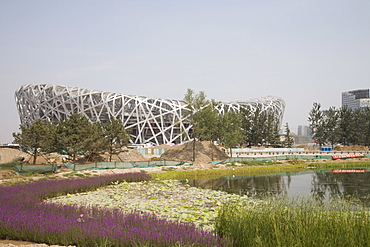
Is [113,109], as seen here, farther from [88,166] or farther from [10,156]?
[88,166]

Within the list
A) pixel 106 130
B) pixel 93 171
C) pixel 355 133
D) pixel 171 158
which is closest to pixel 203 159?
pixel 171 158

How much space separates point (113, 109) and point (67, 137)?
130ft

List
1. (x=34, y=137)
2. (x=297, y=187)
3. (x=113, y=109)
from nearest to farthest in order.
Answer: (x=297, y=187)
(x=34, y=137)
(x=113, y=109)

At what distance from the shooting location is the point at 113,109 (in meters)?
63.9

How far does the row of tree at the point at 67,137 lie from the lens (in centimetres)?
2314

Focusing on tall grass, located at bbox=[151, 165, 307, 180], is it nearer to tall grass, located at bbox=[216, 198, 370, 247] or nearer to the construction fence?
the construction fence

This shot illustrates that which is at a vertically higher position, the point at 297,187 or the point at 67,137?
the point at 67,137

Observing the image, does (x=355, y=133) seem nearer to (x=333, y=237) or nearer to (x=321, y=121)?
(x=321, y=121)

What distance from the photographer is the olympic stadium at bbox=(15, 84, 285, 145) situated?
6538 centimetres

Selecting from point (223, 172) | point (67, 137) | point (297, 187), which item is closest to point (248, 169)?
point (223, 172)

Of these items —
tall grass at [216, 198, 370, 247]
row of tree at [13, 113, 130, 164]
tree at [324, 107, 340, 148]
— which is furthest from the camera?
tree at [324, 107, 340, 148]

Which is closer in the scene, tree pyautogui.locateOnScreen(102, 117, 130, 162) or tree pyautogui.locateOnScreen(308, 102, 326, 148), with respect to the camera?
tree pyautogui.locateOnScreen(102, 117, 130, 162)

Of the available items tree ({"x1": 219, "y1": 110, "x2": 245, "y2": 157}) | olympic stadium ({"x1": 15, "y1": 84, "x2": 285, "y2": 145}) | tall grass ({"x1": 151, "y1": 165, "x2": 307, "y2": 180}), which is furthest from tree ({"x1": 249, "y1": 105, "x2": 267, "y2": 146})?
tall grass ({"x1": 151, "y1": 165, "x2": 307, "y2": 180})

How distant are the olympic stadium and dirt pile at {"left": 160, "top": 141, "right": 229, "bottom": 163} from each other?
26247 mm
